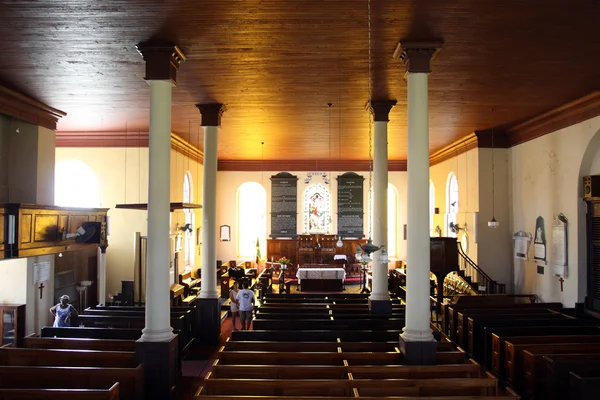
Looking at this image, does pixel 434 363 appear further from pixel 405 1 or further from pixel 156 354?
pixel 405 1

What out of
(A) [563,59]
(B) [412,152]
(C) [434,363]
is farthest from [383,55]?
(C) [434,363]

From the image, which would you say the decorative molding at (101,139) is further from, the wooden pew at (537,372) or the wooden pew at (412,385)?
the wooden pew at (537,372)

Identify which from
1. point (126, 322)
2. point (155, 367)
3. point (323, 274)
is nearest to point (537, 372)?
point (155, 367)

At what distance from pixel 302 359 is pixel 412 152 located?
3653 millimetres

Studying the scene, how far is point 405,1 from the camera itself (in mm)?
6180

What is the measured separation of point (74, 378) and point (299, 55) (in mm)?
6157

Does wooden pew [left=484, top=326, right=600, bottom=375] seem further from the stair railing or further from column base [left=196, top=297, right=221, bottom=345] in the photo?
column base [left=196, top=297, right=221, bottom=345]

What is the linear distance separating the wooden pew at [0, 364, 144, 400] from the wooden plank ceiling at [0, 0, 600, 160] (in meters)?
4.96

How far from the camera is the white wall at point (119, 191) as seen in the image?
16000 millimetres

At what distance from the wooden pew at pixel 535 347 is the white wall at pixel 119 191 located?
38.4 feet

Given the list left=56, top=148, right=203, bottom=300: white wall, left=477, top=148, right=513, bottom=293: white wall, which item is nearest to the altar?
left=477, top=148, right=513, bottom=293: white wall

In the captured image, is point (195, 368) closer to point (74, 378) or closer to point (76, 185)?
point (74, 378)

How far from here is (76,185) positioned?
16250 mm

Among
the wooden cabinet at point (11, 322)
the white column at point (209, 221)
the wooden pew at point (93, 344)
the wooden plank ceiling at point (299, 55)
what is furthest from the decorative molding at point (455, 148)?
the wooden cabinet at point (11, 322)
